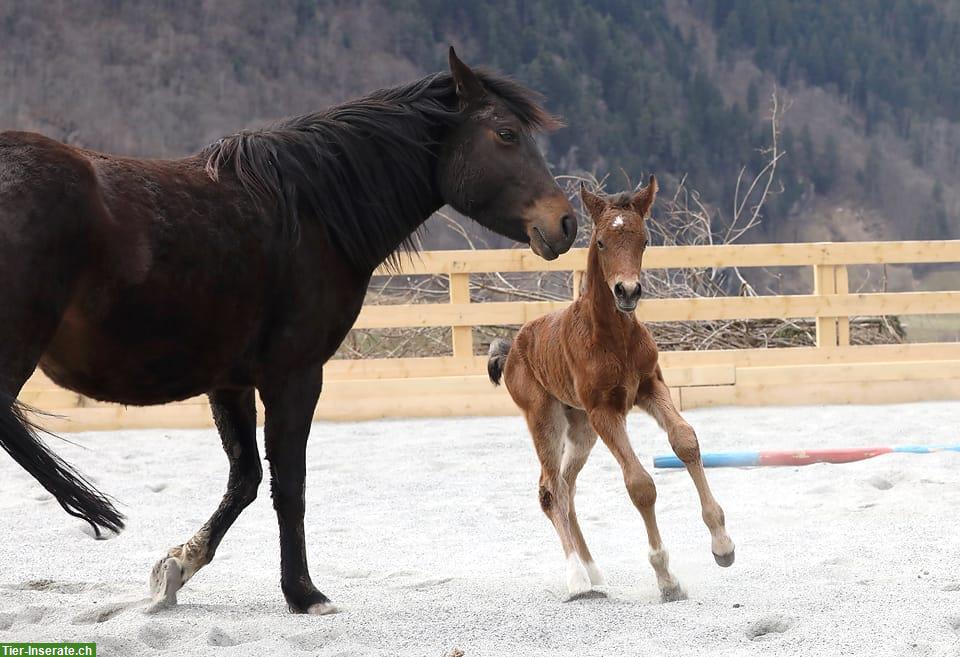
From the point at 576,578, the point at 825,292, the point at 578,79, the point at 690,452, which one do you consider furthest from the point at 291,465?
the point at 578,79

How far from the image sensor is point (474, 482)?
19.3 ft

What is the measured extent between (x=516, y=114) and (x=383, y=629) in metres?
1.85

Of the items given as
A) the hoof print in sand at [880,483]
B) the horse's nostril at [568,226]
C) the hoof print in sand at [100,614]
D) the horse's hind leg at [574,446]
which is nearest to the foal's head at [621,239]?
the horse's nostril at [568,226]

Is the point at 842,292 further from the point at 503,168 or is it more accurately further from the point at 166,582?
the point at 166,582

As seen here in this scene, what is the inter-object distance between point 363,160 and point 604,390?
1181 mm

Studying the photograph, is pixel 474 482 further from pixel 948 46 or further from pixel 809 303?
pixel 948 46

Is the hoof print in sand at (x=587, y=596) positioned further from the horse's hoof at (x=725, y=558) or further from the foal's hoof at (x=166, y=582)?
the foal's hoof at (x=166, y=582)

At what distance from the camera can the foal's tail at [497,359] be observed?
14.9 feet

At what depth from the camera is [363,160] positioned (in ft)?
12.6

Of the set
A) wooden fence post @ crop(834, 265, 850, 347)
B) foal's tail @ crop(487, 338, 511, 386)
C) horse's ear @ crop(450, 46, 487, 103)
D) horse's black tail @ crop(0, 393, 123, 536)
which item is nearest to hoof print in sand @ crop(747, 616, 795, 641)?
foal's tail @ crop(487, 338, 511, 386)

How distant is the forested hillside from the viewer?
61.7 ft

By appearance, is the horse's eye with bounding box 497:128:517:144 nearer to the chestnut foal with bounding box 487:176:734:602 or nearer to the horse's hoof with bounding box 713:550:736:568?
the chestnut foal with bounding box 487:176:734:602

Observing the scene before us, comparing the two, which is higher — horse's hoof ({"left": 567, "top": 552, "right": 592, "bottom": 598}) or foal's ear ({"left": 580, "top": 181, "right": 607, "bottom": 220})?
foal's ear ({"left": 580, "top": 181, "right": 607, "bottom": 220})

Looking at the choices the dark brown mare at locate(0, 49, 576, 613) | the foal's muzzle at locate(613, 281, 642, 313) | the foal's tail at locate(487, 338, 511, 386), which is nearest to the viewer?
the dark brown mare at locate(0, 49, 576, 613)
